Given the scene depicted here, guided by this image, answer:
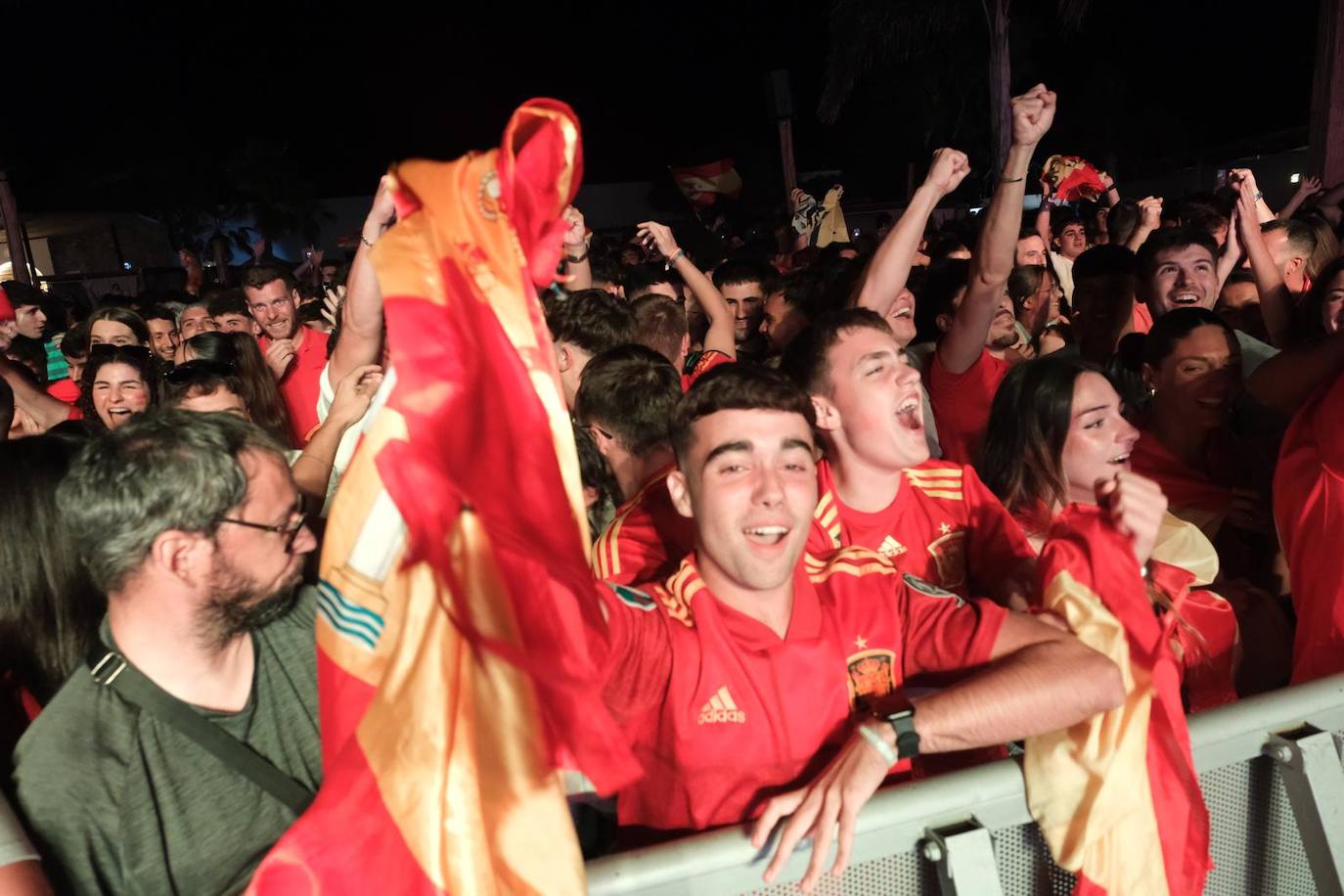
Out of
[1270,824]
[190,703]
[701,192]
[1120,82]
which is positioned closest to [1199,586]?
[1270,824]

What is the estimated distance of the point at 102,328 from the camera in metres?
5.37

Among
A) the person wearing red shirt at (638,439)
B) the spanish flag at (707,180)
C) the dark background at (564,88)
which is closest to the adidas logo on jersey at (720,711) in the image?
the person wearing red shirt at (638,439)

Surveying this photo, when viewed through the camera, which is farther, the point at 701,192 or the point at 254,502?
the point at 701,192

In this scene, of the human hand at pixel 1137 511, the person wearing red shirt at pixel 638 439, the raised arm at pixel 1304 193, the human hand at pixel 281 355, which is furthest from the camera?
the raised arm at pixel 1304 193

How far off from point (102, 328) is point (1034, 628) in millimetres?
5147

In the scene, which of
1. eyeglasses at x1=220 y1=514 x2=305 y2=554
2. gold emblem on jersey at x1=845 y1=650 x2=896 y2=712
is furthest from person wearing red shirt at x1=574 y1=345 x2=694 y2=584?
eyeglasses at x1=220 y1=514 x2=305 y2=554

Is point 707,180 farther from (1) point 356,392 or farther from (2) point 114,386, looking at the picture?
(1) point 356,392

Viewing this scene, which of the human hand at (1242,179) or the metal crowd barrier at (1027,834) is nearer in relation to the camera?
the metal crowd barrier at (1027,834)

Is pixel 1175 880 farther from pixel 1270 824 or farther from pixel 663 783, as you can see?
pixel 663 783

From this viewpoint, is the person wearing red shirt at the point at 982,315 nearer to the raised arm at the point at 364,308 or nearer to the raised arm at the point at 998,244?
the raised arm at the point at 998,244

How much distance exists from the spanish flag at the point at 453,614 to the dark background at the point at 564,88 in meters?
23.8

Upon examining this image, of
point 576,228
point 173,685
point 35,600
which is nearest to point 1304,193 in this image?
point 576,228

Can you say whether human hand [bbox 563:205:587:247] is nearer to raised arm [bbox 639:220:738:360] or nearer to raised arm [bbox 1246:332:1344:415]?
raised arm [bbox 639:220:738:360]

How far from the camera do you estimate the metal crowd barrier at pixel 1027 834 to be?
5.56 ft
